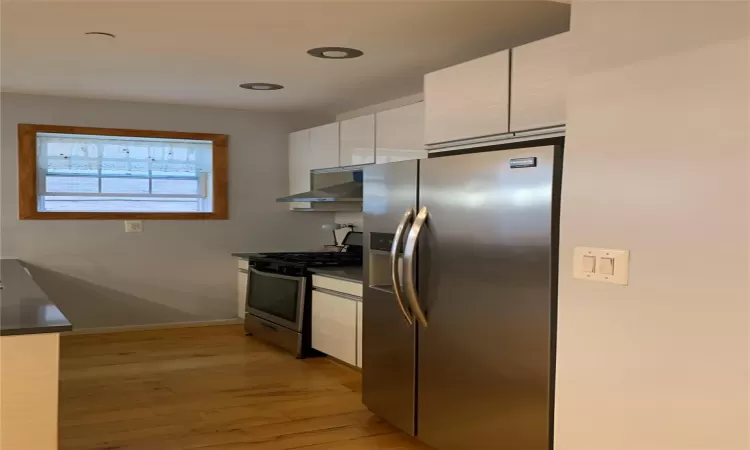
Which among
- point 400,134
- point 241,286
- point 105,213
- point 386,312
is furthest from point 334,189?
point 386,312

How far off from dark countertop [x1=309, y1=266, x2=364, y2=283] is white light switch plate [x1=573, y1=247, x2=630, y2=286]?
7.53 feet

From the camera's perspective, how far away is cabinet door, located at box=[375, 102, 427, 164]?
4230 mm

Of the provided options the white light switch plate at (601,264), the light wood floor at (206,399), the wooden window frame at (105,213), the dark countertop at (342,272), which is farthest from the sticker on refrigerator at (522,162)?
the wooden window frame at (105,213)

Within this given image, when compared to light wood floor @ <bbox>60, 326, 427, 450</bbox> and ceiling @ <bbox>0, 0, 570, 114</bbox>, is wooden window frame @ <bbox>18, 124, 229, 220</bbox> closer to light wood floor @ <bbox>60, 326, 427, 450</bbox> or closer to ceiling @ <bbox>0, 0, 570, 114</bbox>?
ceiling @ <bbox>0, 0, 570, 114</bbox>

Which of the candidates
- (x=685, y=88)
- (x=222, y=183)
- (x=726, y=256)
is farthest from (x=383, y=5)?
(x=222, y=183)

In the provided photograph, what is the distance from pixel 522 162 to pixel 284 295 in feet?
9.84

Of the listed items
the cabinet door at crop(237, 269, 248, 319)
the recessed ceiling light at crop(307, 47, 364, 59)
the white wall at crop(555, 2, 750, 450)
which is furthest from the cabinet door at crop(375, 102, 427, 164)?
the white wall at crop(555, 2, 750, 450)

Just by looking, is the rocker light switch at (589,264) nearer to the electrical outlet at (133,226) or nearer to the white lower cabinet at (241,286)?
the white lower cabinet at (241,286)

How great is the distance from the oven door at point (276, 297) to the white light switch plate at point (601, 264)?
3022mm

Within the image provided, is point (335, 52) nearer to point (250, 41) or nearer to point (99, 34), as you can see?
point (250, 41)

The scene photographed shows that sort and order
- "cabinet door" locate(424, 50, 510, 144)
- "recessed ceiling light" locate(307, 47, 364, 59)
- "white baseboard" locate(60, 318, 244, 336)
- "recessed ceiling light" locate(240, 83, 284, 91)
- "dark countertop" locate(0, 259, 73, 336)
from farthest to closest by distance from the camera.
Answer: "white baseboard" locate(60, 318, 244, 336) < "recessed ceiling light" locate(240, 83, 284, 91) < "recessed ceiling light" locate(307, 47, 364, 59) < "cabinet door" locate(424, 50, 510, 144) < "dark countertop" locate(0, 259, 73, 336)

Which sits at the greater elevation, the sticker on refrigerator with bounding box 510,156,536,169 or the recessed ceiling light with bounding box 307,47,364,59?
the recessed ceiling light with bounding box 307,47,364,59

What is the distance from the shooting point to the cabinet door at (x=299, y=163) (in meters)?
5.94

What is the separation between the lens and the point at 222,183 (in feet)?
19.9
